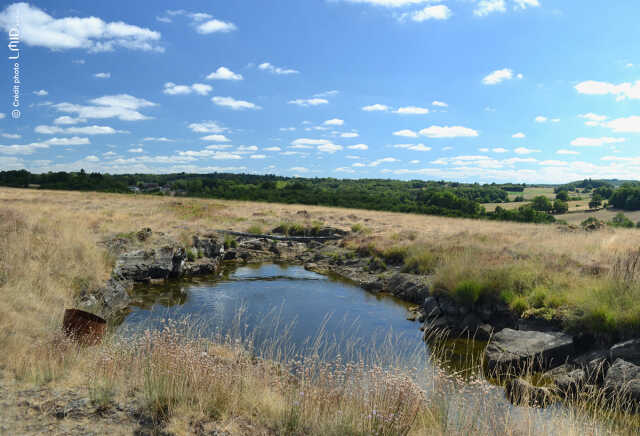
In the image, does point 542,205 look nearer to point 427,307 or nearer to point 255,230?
point 255,230

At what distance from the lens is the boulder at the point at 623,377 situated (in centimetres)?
759

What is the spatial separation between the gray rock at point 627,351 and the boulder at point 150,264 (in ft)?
54.5

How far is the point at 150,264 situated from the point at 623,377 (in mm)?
17493

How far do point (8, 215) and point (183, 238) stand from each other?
10510mm

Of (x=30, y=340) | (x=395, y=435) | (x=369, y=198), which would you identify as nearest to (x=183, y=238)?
Answer: (x=30, y=340)

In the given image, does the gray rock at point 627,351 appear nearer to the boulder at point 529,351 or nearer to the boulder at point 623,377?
the boulder at point 623,377

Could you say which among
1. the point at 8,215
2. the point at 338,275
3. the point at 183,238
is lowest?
the point at 338,275

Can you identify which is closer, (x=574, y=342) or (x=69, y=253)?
(x=574, y=342)

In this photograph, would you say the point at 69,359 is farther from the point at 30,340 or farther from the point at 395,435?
the point at 395,435

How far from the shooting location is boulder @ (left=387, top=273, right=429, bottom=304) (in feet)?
55.6

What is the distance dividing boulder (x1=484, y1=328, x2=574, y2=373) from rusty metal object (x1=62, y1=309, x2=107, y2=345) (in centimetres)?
842

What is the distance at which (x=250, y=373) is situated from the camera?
5148 mm

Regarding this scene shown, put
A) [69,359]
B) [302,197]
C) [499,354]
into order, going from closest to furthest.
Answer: [69,359] < [499,354] < [302,197]

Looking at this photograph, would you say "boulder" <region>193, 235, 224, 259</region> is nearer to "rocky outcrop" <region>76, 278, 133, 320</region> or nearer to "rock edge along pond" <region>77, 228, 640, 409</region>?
"rock edge along pond" <region>77, 228, 640, 409</region>
